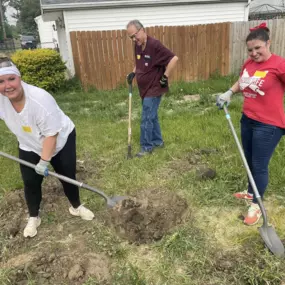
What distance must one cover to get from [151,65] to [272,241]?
9.38 feet

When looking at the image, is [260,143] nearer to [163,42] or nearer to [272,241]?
[272,241]

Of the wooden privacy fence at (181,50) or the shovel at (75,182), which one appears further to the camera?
the wooden privacy fence at (181,50)

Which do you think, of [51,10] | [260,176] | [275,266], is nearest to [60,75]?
[51,10]

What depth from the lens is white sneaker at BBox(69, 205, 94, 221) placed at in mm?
3361

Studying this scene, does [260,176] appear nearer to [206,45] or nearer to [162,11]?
[206,45]

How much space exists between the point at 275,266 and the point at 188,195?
1.30 meters

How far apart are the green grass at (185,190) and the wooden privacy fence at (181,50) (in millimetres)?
2768

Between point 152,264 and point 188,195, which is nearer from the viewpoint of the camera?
point 152,264

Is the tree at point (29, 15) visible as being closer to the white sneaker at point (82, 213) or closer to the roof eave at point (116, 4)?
the roof eave at point (116, 4)

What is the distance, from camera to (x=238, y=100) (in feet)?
23.3

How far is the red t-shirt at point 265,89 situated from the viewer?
8.58 feet

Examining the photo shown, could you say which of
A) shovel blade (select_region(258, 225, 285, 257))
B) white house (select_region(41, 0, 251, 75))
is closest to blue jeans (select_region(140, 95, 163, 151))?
shovel blade (select_region(258, 225, 285, 257))

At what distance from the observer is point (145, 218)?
322cm

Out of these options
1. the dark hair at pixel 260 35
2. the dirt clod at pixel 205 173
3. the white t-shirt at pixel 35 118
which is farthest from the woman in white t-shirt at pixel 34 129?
the dark hair at pixel 260 35
